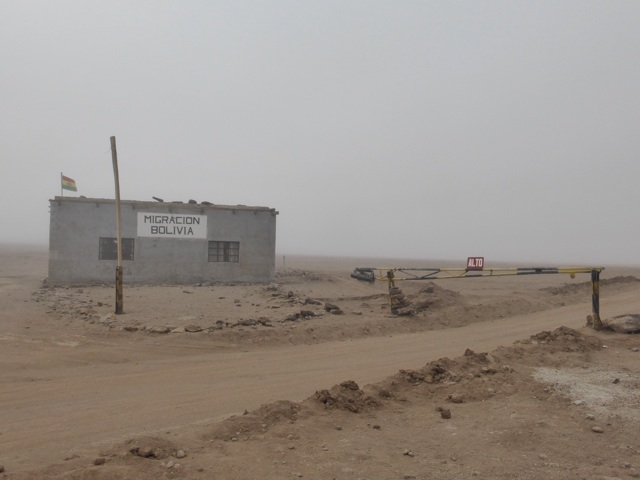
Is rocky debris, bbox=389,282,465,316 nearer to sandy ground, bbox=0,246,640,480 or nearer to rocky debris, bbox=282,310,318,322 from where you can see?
sandy ground, bbox=0,246,640,480

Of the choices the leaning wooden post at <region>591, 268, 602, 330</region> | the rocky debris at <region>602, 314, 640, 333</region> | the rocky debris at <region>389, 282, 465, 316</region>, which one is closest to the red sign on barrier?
the leaning wooden post at <region>591, 268, 602, 330</region>

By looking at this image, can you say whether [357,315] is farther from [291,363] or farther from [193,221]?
[193,221]

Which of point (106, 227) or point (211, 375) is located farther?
point (106, 227)

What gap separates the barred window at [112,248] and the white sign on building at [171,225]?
608 millimetres

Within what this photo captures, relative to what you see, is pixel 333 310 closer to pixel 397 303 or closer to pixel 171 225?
pixel 397 303

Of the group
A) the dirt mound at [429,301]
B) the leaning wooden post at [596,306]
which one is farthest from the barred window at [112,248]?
the leaning wooden post at [596,306]

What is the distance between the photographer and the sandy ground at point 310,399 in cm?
460

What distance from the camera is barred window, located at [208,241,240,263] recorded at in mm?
24688

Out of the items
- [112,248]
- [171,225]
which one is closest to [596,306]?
[171,225]

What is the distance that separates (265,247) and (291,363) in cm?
1611

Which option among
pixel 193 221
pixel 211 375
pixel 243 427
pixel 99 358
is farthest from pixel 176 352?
pixel 193 221

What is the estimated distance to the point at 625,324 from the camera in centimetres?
1052

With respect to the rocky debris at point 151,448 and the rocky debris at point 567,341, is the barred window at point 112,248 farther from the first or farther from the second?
the rocky debris at point 151,448

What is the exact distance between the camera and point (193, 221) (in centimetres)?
2433
